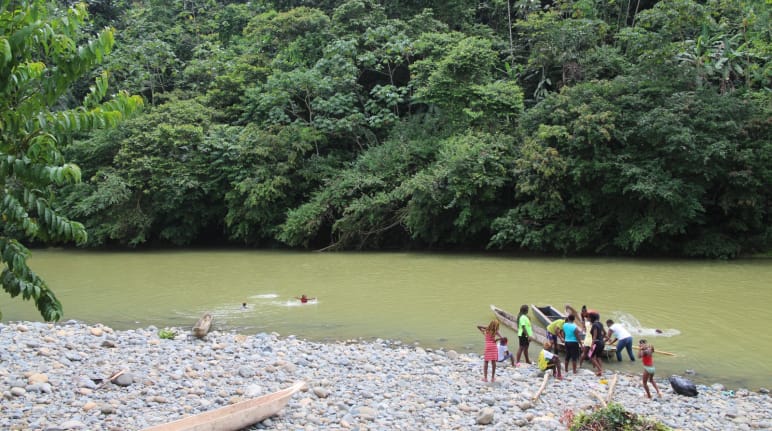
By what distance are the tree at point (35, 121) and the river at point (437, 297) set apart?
26.2 ft

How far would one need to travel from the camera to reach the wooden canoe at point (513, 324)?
11.0 meters

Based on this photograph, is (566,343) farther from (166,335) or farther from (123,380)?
(166,335)

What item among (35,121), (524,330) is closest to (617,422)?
(524,330)

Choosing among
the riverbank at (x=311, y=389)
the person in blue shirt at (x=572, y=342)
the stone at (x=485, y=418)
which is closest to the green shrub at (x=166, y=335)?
the riverbank at (x=311, y=389)

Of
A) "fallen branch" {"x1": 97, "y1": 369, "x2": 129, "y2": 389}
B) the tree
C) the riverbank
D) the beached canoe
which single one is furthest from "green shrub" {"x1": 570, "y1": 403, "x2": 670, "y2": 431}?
"fallen branch" {"x1": 97, "y1": 369, "x2": 129, "y2": 389}

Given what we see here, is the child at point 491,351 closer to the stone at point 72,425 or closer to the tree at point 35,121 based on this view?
the stone at point 72,425

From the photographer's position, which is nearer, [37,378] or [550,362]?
[37,378]

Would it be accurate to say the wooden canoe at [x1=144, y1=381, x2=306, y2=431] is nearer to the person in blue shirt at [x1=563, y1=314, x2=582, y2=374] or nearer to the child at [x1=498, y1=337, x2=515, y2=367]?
the child at [x1=498, y1=337, x2=515, y2=367]

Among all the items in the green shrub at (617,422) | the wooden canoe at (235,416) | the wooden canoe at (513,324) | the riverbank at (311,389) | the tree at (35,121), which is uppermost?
the tree at (35,121)

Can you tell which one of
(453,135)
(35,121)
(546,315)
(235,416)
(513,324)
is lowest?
(235,416)

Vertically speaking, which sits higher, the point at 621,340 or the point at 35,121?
the point at 35,121

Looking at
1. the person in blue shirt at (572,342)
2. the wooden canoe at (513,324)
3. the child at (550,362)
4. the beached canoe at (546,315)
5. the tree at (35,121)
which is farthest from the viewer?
the beached canoe at (546,315)

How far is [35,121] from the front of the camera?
14.5 ft

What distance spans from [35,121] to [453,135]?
2178cm
